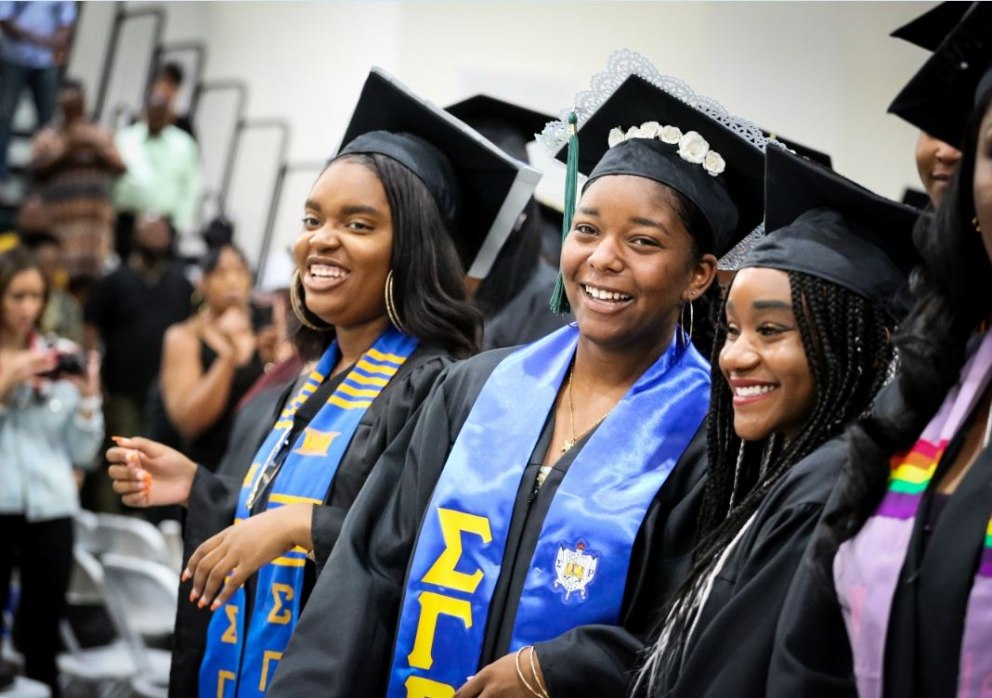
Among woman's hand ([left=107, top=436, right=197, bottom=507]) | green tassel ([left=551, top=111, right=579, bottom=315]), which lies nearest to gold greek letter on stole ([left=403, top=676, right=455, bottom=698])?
green tassel ([left=551, top=111, right=579, bottom=315])

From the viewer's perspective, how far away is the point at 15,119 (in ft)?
37.3

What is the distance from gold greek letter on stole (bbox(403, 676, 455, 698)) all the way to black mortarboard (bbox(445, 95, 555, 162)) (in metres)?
1.82

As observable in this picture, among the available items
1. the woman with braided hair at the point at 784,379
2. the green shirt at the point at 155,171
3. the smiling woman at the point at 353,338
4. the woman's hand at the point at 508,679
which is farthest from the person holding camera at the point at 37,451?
the green shirt at the point at 155,171

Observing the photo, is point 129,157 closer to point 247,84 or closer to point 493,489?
point 247,84

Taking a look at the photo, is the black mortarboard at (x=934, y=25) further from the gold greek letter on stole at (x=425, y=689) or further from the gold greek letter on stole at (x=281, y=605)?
the gold greek letter on stole at (x=281, y=605)

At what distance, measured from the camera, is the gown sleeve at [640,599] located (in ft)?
7.59

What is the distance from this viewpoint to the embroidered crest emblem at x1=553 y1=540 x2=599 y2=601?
2432 mm

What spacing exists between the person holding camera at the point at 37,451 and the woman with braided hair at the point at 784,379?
3.41 m

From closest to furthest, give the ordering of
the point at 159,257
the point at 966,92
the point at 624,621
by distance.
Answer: the point at 966,92 < the point at 624,621 < the point at 159,257

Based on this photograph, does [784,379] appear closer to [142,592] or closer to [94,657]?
[142,592]

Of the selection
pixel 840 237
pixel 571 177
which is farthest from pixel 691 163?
pixel 840 237

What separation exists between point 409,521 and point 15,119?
31.7 ft

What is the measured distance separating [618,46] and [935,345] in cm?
563

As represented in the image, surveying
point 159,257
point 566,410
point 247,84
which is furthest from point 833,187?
point 247,84
